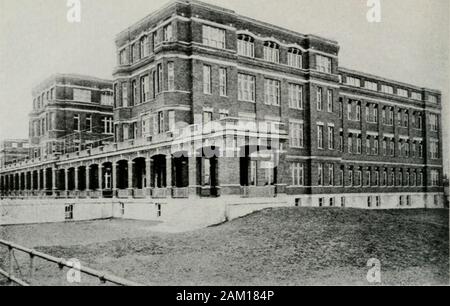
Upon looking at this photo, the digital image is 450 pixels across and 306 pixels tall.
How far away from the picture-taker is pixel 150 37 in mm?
38531

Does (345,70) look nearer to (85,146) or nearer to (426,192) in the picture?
(426,192)

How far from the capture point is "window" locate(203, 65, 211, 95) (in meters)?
35.7

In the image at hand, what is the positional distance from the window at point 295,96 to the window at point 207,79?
9.22 meters

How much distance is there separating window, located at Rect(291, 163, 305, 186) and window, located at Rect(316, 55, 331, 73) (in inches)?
360

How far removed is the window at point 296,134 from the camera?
41656 mm

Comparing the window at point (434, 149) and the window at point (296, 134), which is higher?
the window at point (296, 134)

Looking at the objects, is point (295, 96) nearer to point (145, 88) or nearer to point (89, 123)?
point (145, 88)

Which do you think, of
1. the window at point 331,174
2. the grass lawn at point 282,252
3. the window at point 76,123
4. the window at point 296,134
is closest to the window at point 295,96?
the window at point 296,134

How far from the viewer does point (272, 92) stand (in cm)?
4056

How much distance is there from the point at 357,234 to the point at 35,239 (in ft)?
49.1

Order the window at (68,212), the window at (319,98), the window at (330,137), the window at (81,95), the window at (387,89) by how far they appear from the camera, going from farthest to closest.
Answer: the window at (81,95), the window at (387,89), the window at (330,137), the window at (319,98), the window at (68,212)

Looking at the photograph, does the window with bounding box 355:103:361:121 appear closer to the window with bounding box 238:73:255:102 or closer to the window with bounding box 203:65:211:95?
the window with bounding box 238:73:255:102

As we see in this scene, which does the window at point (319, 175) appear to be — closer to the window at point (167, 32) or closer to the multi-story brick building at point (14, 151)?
the window at point (167, 32)
